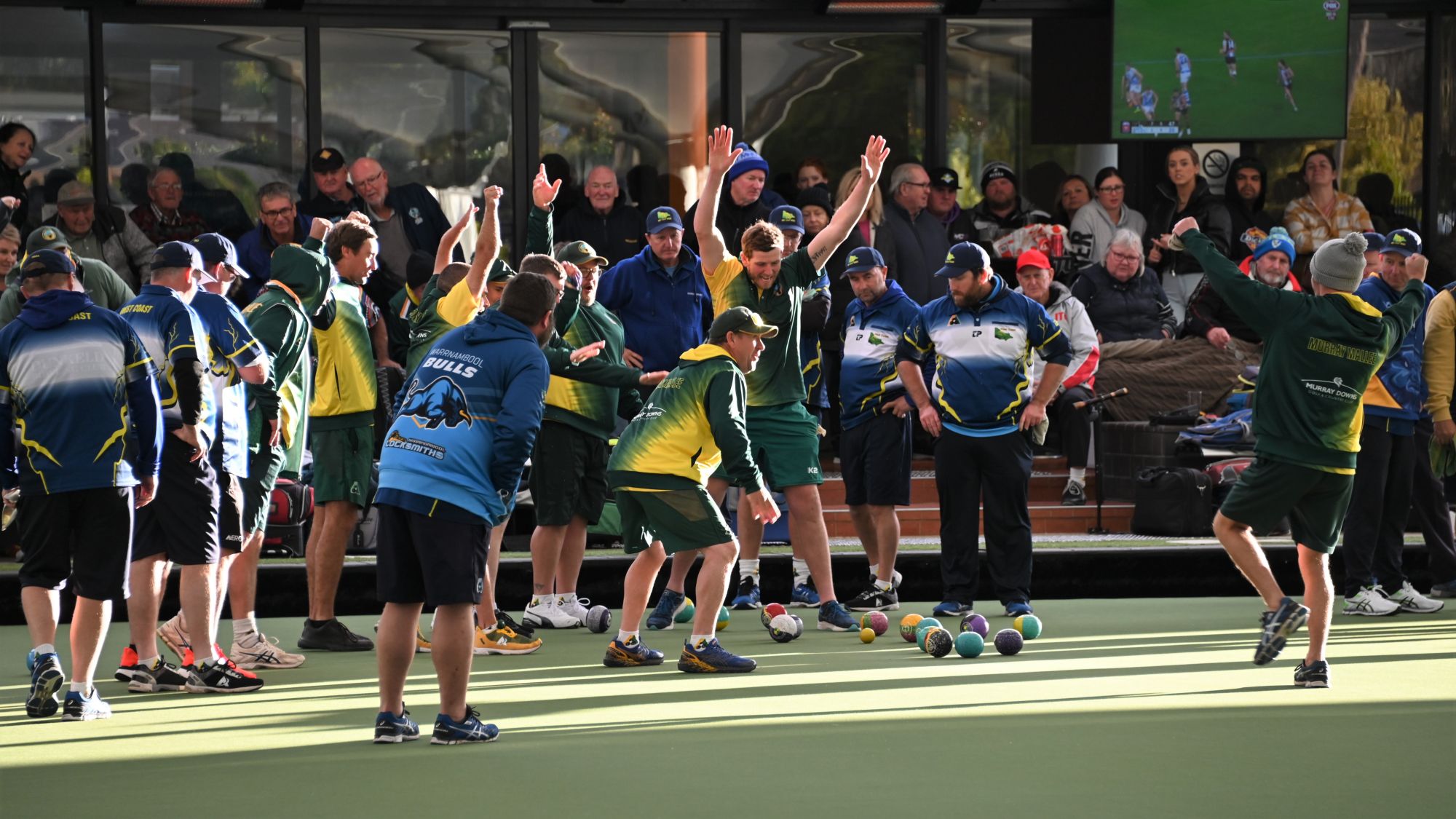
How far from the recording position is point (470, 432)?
17.3 feet

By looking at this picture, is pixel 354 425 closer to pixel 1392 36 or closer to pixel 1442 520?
pixel 1442 520

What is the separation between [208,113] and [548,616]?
6078 mm

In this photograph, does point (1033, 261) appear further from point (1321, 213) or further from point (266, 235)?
point (266, 235)

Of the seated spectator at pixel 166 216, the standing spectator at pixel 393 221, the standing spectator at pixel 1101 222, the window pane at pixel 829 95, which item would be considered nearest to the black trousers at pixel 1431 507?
the standing spectator at pixel 1101 222

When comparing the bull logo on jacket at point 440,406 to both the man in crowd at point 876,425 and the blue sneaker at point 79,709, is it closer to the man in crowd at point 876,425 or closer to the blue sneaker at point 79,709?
the blue sneaker at point 79,709

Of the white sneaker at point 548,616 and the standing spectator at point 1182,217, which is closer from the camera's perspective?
the white sneaker at point 548,616

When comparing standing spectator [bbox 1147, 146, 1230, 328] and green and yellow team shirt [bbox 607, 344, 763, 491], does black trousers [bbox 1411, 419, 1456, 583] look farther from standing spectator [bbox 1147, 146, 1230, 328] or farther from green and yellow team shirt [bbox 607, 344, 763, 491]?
green and yellow team shirt [bbox 607, 344, 763, 491]

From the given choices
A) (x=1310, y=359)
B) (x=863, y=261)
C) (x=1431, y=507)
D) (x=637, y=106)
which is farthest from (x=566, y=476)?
(x=637, y=106)

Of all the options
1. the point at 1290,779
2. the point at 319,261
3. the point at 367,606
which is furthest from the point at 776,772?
the point at 367,606

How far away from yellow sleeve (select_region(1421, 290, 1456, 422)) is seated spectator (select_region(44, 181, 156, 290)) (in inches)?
291

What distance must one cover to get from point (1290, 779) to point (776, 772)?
1.45m

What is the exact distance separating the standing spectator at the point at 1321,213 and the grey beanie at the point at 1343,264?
6588 mm

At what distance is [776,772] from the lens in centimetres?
513

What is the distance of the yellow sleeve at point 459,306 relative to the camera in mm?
7629
